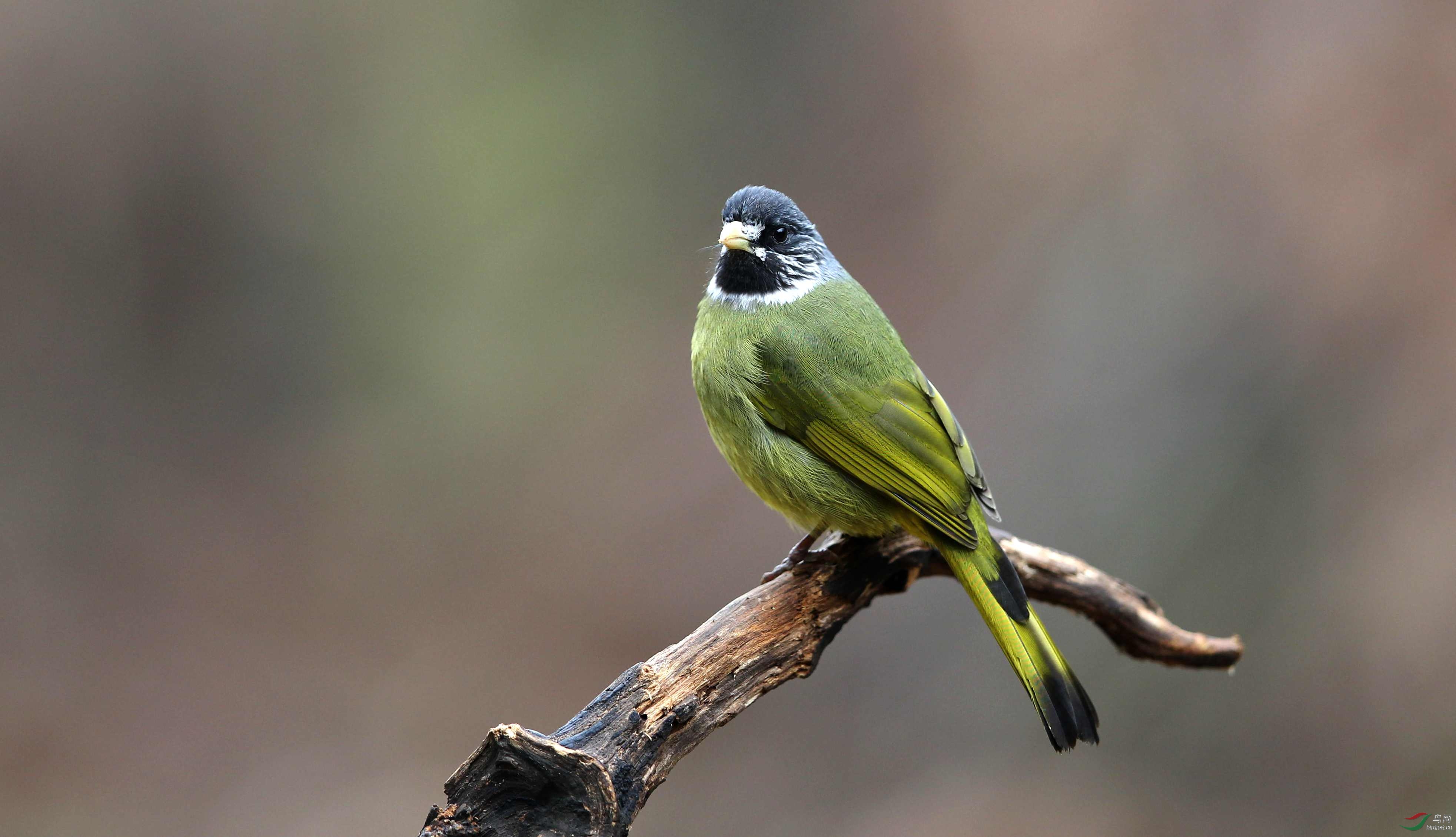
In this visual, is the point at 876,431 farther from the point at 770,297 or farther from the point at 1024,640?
the point at 1024,640

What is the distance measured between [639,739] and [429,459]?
16.4 feet

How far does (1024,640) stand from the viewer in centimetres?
326

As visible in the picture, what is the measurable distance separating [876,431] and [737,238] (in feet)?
2.83

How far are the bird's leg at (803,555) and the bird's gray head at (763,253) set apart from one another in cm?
83

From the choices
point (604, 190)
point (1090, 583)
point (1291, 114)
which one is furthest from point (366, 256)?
point (1291, 114)

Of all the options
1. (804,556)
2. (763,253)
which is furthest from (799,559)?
(763,253)

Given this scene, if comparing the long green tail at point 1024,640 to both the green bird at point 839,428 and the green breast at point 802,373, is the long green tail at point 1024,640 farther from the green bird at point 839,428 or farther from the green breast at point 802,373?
the green breast at point 802,373

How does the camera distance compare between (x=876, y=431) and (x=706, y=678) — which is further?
(x=876, y=431)

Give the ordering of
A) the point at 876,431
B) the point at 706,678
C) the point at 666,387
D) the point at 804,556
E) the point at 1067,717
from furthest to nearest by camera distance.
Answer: the point at 666,387
the point at 804,556
the point at 876,431
the point at 1067,717
the point at 706,678

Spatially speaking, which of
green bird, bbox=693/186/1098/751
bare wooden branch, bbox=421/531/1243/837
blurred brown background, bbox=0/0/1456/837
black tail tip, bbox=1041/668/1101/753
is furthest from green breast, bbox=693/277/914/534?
blurred brown background, bbox=0/0/1456/837

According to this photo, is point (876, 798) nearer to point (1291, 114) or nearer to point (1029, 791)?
point (1029, 791)

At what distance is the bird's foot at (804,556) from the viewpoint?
140 inches

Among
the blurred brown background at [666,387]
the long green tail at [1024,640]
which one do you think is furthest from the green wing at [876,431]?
the blurred brown background at [666,387]

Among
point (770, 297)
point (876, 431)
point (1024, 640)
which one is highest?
point (770, 297)
